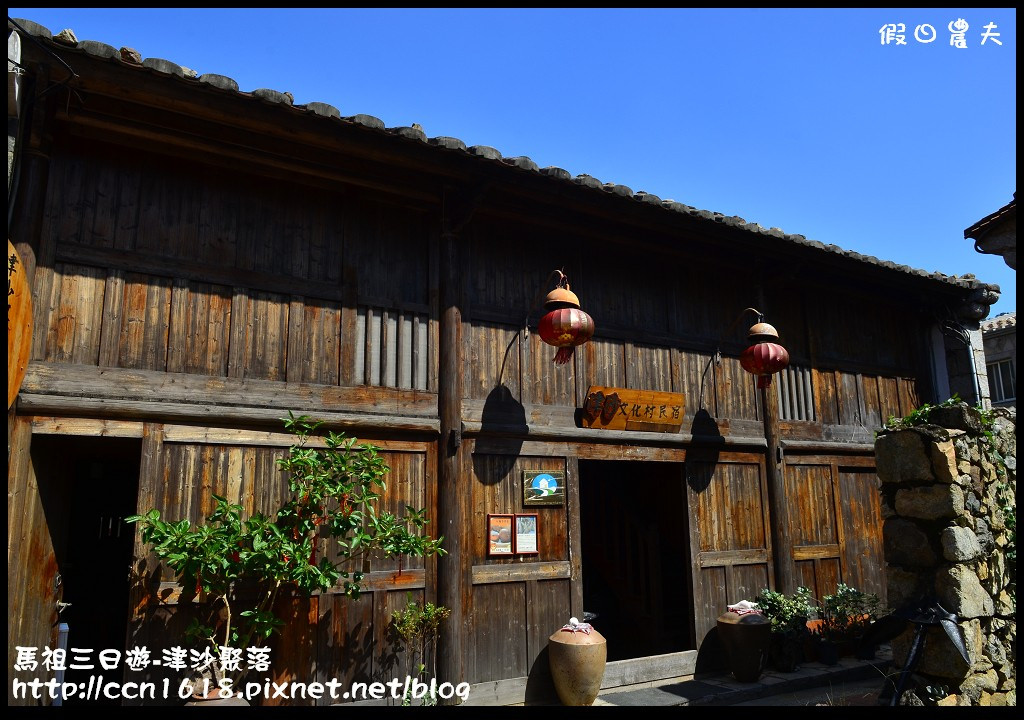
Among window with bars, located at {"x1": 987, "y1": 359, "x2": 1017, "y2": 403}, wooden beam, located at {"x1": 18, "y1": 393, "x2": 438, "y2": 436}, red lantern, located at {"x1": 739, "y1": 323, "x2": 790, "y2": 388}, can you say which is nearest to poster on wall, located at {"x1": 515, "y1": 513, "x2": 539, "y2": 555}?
wooden beam, located at {"x1": 18, "y1": 393, "x2": 438, "y2": 436}

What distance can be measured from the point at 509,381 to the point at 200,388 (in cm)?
324

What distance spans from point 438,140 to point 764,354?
4720mm

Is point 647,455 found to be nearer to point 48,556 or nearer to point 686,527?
point 686,527

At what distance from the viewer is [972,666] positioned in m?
6.02

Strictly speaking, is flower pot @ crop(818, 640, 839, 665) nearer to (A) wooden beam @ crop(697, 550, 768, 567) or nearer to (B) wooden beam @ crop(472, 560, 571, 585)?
(A) wooden beam @ crop(697, 550, 768, 567)

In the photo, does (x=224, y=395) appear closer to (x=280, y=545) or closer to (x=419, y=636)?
(x=280, y=545)

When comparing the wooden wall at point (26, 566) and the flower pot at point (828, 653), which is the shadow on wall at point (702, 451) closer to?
the flower pot at point (828, 653)

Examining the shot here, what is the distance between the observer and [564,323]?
749 cm

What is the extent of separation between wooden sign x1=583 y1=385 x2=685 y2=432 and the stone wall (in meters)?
2.75

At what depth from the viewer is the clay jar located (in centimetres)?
733

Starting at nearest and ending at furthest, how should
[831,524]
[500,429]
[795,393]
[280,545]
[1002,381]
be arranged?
[280,545]
[500,429]
[831,524]
[795,393]
[1002,381]

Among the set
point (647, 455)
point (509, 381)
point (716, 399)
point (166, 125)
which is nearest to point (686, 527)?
point (647, 455)

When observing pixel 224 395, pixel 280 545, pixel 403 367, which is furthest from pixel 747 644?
pixel 224 395

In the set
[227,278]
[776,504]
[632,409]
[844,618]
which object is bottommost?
[844,618]
